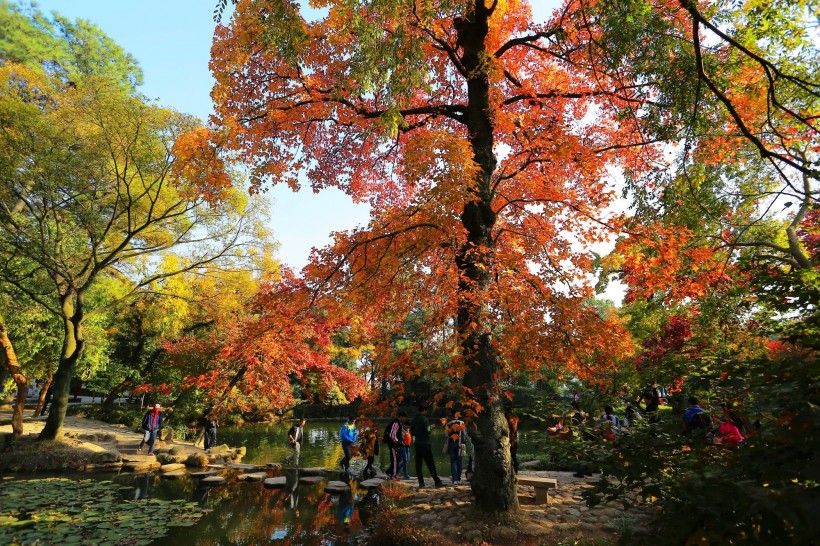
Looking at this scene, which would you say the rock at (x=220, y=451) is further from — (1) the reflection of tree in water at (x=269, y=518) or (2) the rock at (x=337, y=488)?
(2) the rock at (x=337, y=488)

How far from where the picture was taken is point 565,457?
400 cm

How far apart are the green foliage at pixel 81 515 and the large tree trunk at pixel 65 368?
3.08 metres

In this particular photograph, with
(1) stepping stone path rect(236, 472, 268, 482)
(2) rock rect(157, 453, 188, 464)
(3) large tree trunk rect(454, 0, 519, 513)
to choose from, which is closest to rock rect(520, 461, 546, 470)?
(3) large tree trunk rect(454, 0, 519, 513)

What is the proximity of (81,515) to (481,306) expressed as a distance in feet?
26.2

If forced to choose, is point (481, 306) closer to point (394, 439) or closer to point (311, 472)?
point (394, 439)

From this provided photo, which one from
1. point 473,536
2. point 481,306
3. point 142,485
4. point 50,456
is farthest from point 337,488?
point 50,456

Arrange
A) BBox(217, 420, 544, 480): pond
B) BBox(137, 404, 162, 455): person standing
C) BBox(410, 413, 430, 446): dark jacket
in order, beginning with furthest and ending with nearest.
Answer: BBox(217, 420, 544, 480): pond
BBox(137, 404, 162, 455): person standing
BBox(410, 413, 430, 446): dark jacket

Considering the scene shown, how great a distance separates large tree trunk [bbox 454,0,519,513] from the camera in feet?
22.3

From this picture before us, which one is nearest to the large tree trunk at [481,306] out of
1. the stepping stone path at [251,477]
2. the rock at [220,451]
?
the stepping stone path at [251,477]

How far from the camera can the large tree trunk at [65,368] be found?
A: 1298cm

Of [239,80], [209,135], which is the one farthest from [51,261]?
[239,80]

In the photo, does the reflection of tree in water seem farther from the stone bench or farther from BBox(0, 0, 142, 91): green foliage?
BBox(0, 0, 142, 91): green foliage

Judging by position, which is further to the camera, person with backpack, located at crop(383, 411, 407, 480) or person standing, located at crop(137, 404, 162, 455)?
person standing, located at crop(137, 404, 162, 455)

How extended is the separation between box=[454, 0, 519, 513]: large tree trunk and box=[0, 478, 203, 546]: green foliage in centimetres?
559
